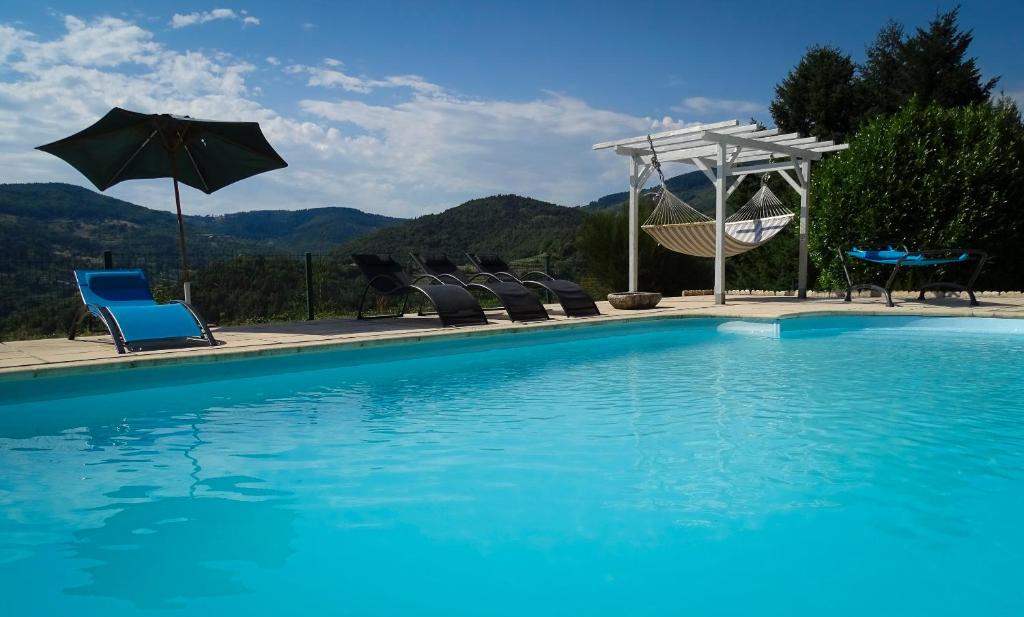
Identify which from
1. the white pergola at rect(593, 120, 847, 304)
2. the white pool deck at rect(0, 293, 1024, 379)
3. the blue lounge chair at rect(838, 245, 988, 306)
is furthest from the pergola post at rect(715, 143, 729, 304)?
the blue lounge chair at rect(838, 245, 988, 306)

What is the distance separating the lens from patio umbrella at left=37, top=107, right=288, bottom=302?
6.26 metres

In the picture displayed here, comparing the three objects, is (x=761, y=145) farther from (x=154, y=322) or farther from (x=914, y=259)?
(x=154, y=322)

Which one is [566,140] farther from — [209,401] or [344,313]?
[209,401]

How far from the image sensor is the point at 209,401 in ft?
14.9

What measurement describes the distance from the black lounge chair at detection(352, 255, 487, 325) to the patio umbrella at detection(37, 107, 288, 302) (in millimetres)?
1523

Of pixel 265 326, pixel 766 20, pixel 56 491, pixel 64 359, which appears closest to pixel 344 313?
pixel 265 326

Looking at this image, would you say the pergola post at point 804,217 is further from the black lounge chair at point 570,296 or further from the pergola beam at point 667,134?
the black lounge chair at point 570,296

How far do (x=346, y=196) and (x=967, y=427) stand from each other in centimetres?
1407

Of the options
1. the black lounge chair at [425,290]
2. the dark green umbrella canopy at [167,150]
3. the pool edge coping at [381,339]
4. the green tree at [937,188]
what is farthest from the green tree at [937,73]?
the dark green umbrella canopy at [167,150]

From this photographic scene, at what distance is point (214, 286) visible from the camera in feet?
28.1

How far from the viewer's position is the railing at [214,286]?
279 inches

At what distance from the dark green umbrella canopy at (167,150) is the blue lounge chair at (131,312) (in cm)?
133

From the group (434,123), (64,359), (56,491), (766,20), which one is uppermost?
(766,20)

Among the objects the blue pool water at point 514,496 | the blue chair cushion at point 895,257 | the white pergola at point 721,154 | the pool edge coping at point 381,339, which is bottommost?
the blue pool water at point 514,496
